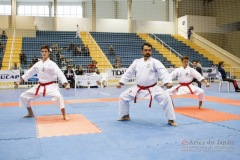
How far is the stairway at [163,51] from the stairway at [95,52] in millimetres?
4945

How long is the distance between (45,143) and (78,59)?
1466cm

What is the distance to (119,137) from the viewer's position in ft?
13.3

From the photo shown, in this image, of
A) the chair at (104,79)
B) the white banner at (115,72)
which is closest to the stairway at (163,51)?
the white banner at (115,72)

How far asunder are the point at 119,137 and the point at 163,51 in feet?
60.1

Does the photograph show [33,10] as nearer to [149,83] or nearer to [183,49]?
[183,49]

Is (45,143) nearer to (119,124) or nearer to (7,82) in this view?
(119,124)

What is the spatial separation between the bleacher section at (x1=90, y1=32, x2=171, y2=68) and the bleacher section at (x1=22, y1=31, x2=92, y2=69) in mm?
1868

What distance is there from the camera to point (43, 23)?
23922mm

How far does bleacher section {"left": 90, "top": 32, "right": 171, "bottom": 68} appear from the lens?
19625 mm

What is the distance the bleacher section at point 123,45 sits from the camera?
64.4 ft

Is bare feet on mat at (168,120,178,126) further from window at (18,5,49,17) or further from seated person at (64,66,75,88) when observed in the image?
window at (18,5,49,17)

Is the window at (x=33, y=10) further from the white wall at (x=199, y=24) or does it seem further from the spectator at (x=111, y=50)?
the white wall at (x=199, y=24)

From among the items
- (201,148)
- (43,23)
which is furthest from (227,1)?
(201,148)

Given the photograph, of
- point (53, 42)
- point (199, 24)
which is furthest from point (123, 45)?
point (199, 24)
